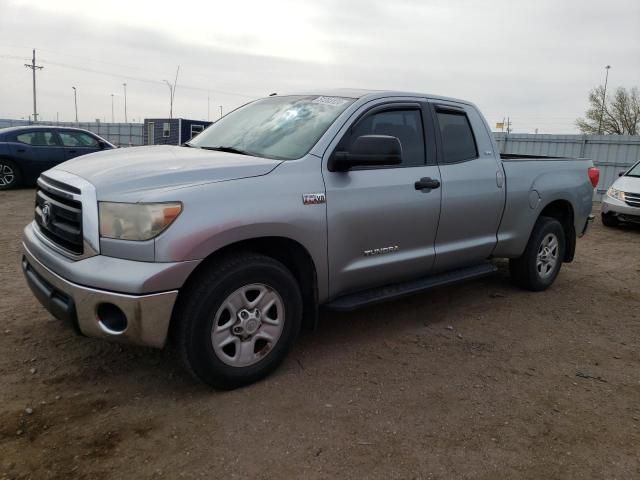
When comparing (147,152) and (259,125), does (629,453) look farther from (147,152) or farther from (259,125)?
(147,152)

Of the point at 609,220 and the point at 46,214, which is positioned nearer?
the point at 46,214

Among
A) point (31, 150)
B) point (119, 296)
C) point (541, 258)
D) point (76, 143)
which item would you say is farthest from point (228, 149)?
point (76, 143)

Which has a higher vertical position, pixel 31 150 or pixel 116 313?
pixel 31 150

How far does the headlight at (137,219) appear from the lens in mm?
2758

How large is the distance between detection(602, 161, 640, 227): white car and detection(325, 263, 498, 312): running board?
22.7 feet

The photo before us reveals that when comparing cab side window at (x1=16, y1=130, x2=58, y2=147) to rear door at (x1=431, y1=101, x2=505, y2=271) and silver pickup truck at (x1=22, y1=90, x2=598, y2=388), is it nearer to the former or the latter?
silver pickup truck at (x1=22, y1=90, x2=598, y2=388)

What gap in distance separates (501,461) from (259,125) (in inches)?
106

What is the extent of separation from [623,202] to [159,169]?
9.96 m

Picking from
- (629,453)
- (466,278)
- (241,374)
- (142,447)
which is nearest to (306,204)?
(241,374)

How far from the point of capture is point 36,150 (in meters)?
11.7

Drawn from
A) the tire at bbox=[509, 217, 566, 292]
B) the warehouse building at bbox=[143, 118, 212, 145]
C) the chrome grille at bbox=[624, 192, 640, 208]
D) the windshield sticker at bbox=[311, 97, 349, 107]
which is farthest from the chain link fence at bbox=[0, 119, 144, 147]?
the windshield sticker at bbox=[311, 97, 349, 107]

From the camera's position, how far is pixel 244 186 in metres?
3.06

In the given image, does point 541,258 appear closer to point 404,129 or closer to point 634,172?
point 404,129

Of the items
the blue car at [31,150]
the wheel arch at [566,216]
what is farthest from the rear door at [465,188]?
the blue car at [31,150]
